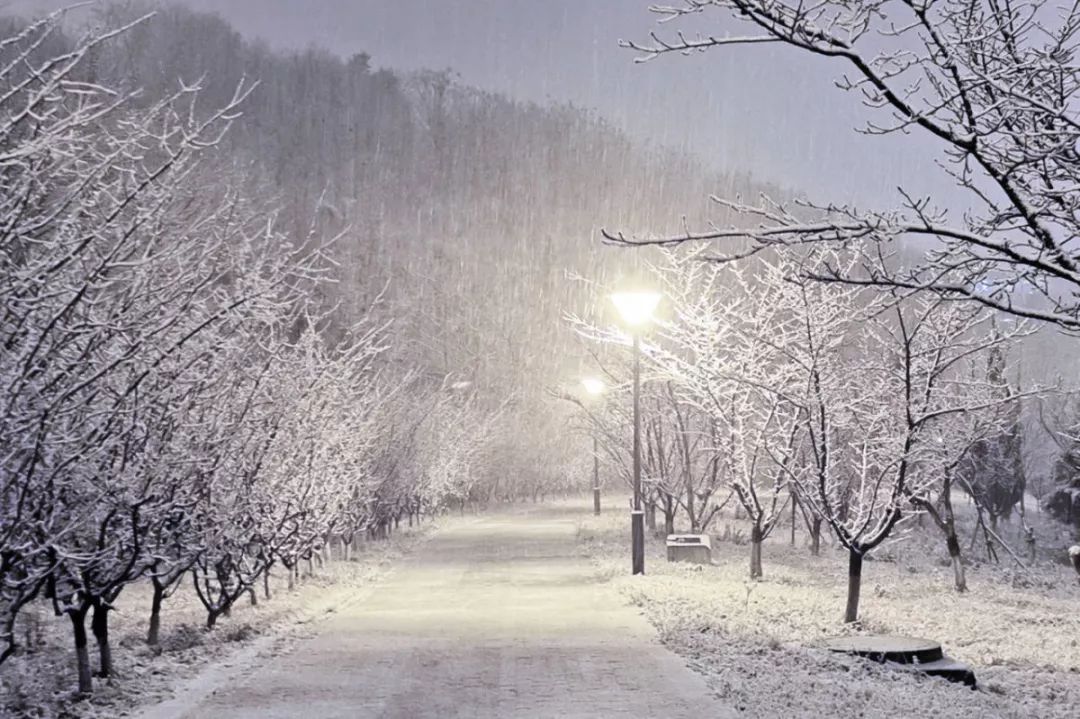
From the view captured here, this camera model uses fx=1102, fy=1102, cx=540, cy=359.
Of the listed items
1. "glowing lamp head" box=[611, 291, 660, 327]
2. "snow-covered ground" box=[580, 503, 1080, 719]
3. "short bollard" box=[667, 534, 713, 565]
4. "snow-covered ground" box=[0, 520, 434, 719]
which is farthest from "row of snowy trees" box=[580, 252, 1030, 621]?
"snow-covered ground" box=[0, 520, 434, 719]

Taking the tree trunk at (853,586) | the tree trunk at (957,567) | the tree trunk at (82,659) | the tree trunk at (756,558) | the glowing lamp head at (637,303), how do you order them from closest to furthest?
1. the tree trunk at (82,659)
2. the tree trunk at (853,586)
3. the glowing lamp head at (637,303)
4. the tree trunk at (756,558)
5. the tree trunk at (957,567)

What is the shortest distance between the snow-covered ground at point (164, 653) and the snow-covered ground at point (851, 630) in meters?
4.61

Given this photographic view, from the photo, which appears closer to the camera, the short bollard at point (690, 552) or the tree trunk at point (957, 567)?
the tree trunk at point (957, 567)

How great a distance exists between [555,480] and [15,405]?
2964 inches

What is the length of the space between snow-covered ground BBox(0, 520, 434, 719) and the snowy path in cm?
40

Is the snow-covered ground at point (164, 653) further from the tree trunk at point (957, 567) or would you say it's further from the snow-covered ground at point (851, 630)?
the tree trunk at point (957, 567)

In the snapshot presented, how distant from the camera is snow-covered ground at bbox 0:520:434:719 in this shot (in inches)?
354

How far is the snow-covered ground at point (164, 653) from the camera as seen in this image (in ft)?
29.5

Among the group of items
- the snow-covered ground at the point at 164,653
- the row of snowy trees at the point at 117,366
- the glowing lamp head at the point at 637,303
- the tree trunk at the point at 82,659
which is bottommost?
the snow-covered ground at the point at 164,653

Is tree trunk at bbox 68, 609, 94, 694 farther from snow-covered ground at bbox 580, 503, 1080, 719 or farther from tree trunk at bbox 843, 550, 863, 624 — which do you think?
tree trunk at bbox 843, 550, 863, 624

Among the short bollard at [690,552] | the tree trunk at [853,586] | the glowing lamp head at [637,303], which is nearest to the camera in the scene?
the tree trunk at [853,586]

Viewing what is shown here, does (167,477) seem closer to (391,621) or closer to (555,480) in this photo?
(391,621)

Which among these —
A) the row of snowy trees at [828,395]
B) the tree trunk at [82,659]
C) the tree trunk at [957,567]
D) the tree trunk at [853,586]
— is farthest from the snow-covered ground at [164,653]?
the tree trunk at [957,567]

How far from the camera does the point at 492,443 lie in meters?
64.9
